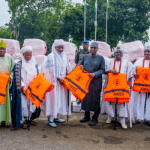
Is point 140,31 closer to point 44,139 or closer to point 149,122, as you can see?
point 149,122

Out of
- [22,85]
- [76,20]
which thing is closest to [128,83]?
[22,85]

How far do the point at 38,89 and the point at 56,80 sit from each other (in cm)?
56

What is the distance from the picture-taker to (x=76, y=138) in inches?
152

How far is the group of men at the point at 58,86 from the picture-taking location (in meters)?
4.25

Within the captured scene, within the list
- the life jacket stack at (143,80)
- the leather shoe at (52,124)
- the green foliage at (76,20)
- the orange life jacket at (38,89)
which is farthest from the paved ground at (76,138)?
the green foliage at (76,20)

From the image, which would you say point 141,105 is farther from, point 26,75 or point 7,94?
point 7,94

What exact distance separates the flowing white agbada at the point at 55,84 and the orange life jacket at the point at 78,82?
0.24m

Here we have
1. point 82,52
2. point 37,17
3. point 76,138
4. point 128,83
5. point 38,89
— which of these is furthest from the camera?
point 37,17

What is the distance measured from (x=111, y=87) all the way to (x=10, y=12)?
77.3 ft

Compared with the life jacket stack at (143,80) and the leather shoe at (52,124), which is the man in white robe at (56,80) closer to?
the leather shoe at (52,124)

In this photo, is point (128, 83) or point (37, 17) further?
point (37, 17)

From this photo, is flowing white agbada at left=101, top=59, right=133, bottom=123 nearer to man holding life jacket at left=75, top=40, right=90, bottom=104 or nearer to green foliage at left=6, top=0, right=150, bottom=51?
man holding life jacket at left=75, top=40, right=90, bottom=104

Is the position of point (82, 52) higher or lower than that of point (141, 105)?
higher

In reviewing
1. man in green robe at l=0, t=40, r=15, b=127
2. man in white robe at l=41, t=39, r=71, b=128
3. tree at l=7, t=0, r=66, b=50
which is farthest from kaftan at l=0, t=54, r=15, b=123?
tree at l=7, t=0, r=66, b=50
